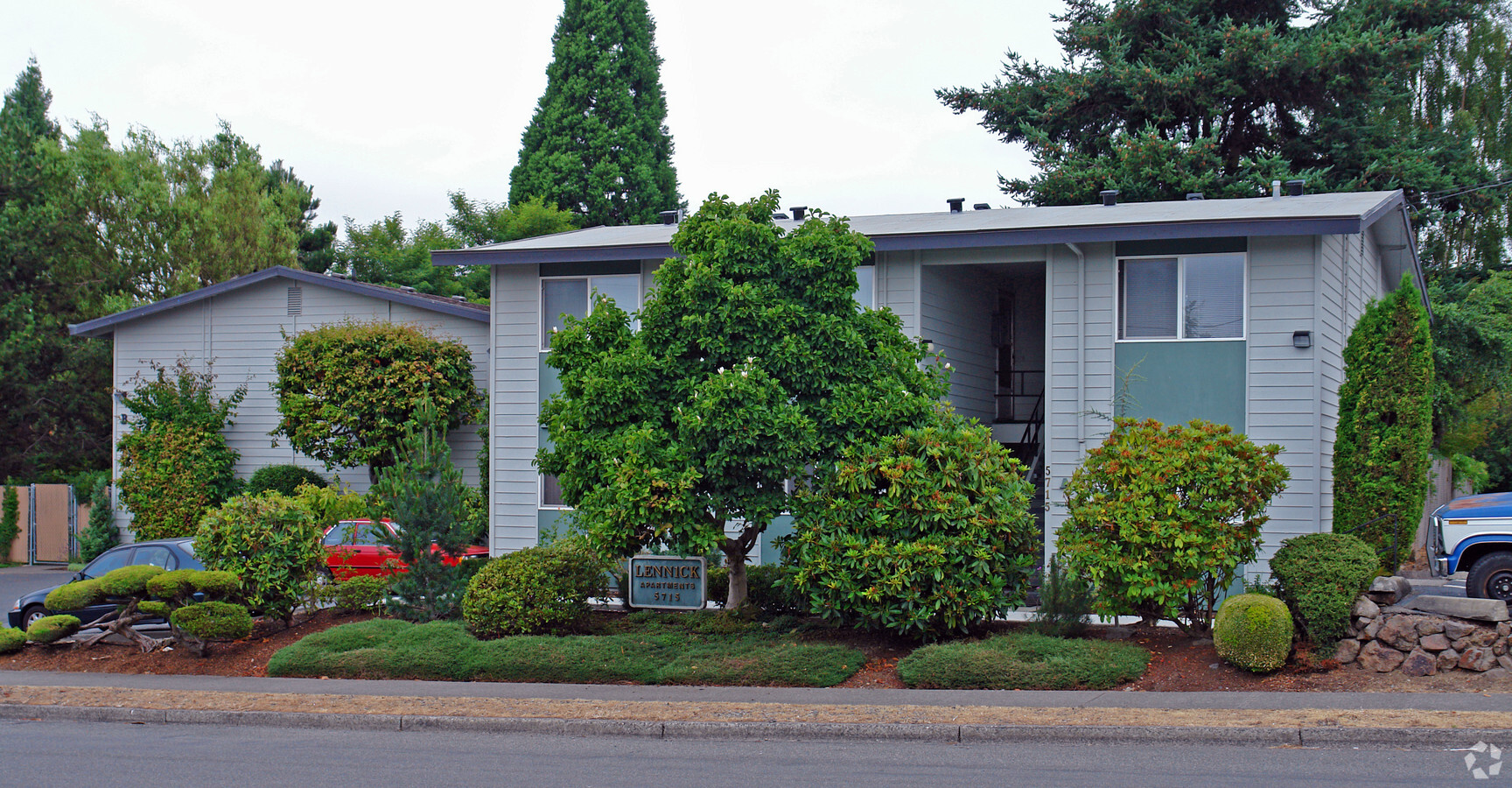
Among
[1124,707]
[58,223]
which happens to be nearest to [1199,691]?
[1124,707]

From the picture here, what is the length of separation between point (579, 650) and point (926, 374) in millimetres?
4836

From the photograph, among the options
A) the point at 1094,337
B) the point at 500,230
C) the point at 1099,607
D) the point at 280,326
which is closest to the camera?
the point at 1099,607

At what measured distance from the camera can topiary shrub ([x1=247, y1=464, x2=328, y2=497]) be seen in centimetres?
2394

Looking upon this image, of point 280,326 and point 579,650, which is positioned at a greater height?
point 280,326

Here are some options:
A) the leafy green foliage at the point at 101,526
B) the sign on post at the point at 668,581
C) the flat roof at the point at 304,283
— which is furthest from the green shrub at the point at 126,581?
the leafy green foliage at the point at 101,526

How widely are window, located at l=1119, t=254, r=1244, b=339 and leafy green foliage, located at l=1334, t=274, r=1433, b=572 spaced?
5.78ft

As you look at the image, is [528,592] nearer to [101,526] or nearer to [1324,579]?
[1324,579]

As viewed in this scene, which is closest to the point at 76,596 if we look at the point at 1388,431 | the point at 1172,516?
the point at 1172,516

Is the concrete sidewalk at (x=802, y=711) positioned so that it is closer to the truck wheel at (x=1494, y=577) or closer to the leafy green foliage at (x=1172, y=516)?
the leafy green foliage at (x=1172, y=516)

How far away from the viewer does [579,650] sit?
12.2 m

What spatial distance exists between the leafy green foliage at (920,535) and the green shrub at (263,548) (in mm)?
6183

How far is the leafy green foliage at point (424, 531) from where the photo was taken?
45.9ft

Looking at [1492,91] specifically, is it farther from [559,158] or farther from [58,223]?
[58,223]

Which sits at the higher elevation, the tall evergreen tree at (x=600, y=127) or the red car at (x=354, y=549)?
the tall evergreen tree at (x=600, y=127)
